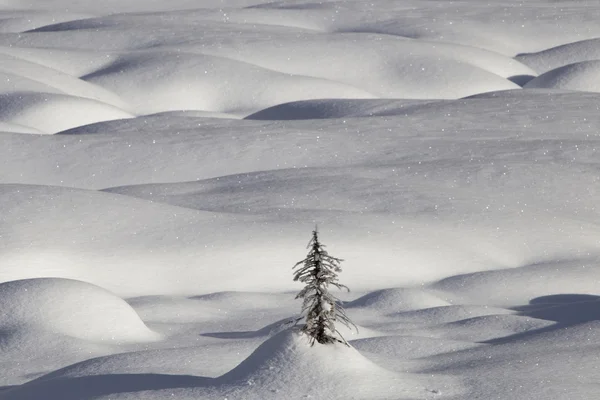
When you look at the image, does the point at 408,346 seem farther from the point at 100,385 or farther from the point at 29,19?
the point at 29,19

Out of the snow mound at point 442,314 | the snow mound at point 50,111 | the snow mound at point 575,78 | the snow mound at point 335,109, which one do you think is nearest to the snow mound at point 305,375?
the snow mound at point 442,314

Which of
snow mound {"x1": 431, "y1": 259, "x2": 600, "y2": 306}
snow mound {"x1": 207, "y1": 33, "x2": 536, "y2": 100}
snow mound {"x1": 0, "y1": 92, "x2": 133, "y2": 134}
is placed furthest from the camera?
snow mound {"x1": 207, "y1": 33, "x2": 536, "y2": 100}

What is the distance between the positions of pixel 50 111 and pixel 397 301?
7.81 metres

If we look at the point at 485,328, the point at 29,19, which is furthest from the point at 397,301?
the point at 29,19

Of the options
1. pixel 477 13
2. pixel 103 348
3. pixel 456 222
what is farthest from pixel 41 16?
pixel 103 348

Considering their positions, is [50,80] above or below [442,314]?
above

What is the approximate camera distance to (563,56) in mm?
19797

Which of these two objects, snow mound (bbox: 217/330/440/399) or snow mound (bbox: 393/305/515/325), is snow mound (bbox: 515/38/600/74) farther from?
snow mound (bbox: 217/330/440/399)

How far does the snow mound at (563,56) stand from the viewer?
64.0 feet

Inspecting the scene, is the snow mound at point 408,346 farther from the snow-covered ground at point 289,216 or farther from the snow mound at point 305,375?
the snow mound at point 305,375

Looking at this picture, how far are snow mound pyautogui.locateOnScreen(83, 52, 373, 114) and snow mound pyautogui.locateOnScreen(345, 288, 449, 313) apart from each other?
869 cm

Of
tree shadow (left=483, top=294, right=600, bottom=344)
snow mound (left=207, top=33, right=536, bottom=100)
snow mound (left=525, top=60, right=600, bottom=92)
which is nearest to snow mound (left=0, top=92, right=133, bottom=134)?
snow mound (left=207, top=33, right=536, bottom=100)

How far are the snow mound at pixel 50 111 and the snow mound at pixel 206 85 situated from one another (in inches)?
58.6

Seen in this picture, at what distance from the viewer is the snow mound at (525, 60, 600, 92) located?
55.4 feet
